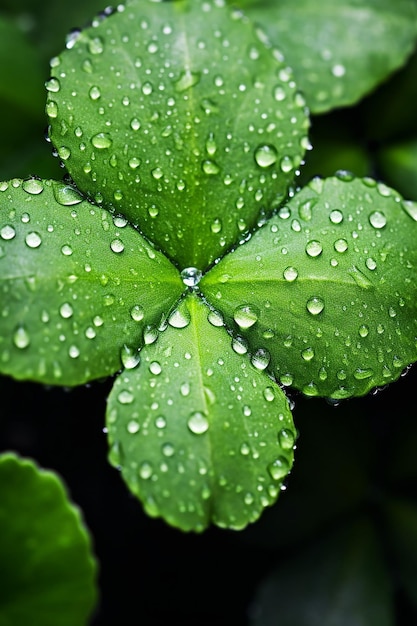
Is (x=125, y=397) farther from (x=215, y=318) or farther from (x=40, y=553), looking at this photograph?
(x=40, y=553)

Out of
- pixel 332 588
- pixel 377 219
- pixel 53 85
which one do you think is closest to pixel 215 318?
pixel 377 219

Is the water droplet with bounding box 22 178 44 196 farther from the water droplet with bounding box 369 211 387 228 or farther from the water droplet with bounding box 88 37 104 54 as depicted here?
the water droplet with bounding box 369 211 387 228

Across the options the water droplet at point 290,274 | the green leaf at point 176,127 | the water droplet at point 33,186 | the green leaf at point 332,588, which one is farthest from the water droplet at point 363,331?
the green leaf at point 332,588

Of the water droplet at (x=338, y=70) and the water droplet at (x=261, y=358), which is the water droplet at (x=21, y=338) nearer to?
the water droplet at (x=261, y=358)

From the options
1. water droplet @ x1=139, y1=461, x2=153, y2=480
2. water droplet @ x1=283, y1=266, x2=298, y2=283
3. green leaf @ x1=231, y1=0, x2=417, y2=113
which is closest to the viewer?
water droplet @ x1=139, y1=461, x2=153, y2=480

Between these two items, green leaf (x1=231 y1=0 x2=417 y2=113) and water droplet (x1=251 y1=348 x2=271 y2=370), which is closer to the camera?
water droplet (x1=251 y1=348 x2=271 y2=370)

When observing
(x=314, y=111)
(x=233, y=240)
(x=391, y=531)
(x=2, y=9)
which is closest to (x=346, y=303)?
(x=233, y=240)

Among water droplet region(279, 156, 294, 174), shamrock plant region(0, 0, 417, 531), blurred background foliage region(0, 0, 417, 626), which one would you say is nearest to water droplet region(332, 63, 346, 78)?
blurred background foliage region(0, 0, 417, 626)

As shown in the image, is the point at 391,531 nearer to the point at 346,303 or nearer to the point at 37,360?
the point at 346,303
